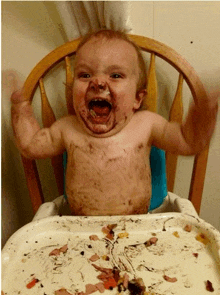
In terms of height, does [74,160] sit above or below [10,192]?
above

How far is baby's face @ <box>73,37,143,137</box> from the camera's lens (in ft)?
1.92

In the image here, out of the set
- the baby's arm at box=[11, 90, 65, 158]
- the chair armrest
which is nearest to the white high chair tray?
the chair armrest

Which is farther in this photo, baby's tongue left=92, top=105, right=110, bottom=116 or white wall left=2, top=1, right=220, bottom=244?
white wall left=2, top=1, right=220, bottom=244

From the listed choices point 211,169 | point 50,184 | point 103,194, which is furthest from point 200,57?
point 50,184

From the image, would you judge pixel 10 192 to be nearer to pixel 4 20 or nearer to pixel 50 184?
pixel 50 184

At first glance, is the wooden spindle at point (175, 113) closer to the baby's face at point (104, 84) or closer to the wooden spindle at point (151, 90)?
the wooden spindle at point (151, 90)

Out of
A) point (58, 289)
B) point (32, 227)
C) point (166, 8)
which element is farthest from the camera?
point (166, 8)

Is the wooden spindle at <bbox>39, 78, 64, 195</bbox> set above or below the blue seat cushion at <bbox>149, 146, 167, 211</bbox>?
above

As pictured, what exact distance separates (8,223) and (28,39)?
1.65ft

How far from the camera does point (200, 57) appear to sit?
30.0 inches

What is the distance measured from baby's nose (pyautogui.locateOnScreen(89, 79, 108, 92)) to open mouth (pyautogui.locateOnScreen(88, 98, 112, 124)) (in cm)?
3

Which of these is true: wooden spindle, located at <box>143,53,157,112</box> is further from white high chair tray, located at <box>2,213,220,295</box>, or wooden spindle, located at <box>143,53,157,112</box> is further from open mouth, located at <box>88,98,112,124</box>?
white high chair tray, located at <box>2,213,220,295</box>

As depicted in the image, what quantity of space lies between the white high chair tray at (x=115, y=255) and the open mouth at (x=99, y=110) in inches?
7.7

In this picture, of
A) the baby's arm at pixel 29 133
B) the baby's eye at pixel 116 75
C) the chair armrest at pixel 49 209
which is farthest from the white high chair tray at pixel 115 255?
the baby's eye at pixel 116 75
